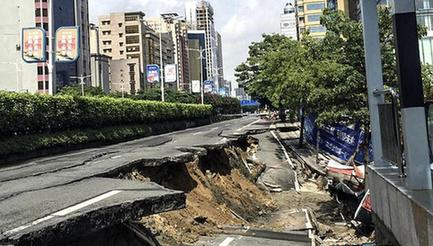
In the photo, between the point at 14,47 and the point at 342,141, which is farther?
the point at 14,47

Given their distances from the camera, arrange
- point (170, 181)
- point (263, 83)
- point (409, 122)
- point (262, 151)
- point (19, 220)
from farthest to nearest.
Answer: point (263, 83) → point (262, 151) → point (170, 181) → point (409, 122) → point (19, 220)

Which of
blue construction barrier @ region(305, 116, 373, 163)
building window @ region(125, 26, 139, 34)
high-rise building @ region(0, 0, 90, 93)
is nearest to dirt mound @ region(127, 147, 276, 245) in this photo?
blue construction barrier @ region(305, 116, 373, 163)

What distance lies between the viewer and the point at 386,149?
347 inches

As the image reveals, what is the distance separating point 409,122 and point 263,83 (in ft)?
129

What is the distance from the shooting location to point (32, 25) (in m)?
93.8

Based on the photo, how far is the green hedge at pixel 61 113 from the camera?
61.1 ft

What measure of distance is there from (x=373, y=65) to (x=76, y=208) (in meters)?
6.35

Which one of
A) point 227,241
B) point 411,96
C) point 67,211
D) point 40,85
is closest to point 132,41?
point 40,85

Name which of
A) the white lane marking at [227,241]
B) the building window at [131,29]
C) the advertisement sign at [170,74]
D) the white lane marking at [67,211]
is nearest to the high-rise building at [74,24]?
the building window at [131,29]

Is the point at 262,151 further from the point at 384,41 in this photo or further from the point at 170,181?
the point at 170,181

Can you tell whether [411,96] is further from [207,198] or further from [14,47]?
[14,47]

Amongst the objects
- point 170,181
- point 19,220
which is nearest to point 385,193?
point 19,220

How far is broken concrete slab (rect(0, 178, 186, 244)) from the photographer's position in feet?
17.8

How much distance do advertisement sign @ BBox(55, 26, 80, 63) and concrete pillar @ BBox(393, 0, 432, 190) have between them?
2179 centimetres
